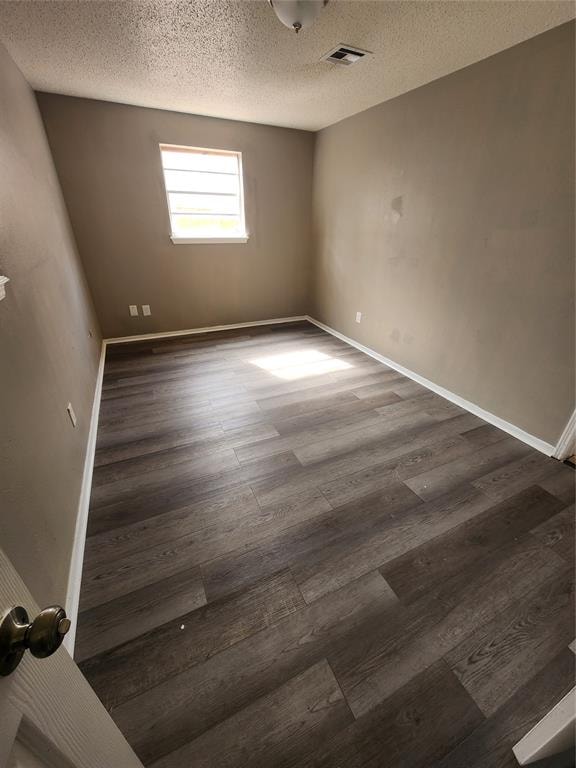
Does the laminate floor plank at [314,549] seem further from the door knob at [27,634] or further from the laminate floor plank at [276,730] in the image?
the door knob at [27,634]

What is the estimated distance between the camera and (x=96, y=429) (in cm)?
215

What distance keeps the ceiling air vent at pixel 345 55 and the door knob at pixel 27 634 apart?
274 cm

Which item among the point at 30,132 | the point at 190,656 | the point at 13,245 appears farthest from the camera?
the point at 30,132

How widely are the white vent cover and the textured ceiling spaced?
0.15ft

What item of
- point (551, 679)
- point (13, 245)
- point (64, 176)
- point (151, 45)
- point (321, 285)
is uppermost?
point (151, 45)

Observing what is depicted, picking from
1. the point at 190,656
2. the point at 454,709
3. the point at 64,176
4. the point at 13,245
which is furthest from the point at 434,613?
the point at 64,176

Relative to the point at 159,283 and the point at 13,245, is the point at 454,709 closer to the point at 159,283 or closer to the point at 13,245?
the point at 13,245

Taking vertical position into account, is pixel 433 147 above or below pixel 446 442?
above

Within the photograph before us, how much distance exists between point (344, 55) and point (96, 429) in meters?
2.88

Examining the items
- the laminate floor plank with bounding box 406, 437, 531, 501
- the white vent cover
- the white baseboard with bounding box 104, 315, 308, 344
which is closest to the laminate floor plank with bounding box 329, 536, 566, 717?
the laminate floor plank with bounding box 406, 437, 531, 501

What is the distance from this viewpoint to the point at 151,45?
1835mm

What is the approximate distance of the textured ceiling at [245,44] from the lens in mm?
1527

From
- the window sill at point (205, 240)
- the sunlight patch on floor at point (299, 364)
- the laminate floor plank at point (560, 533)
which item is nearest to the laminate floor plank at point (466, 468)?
the laminate floor plank at point (560, 533)

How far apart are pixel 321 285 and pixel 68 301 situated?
2.90 m
